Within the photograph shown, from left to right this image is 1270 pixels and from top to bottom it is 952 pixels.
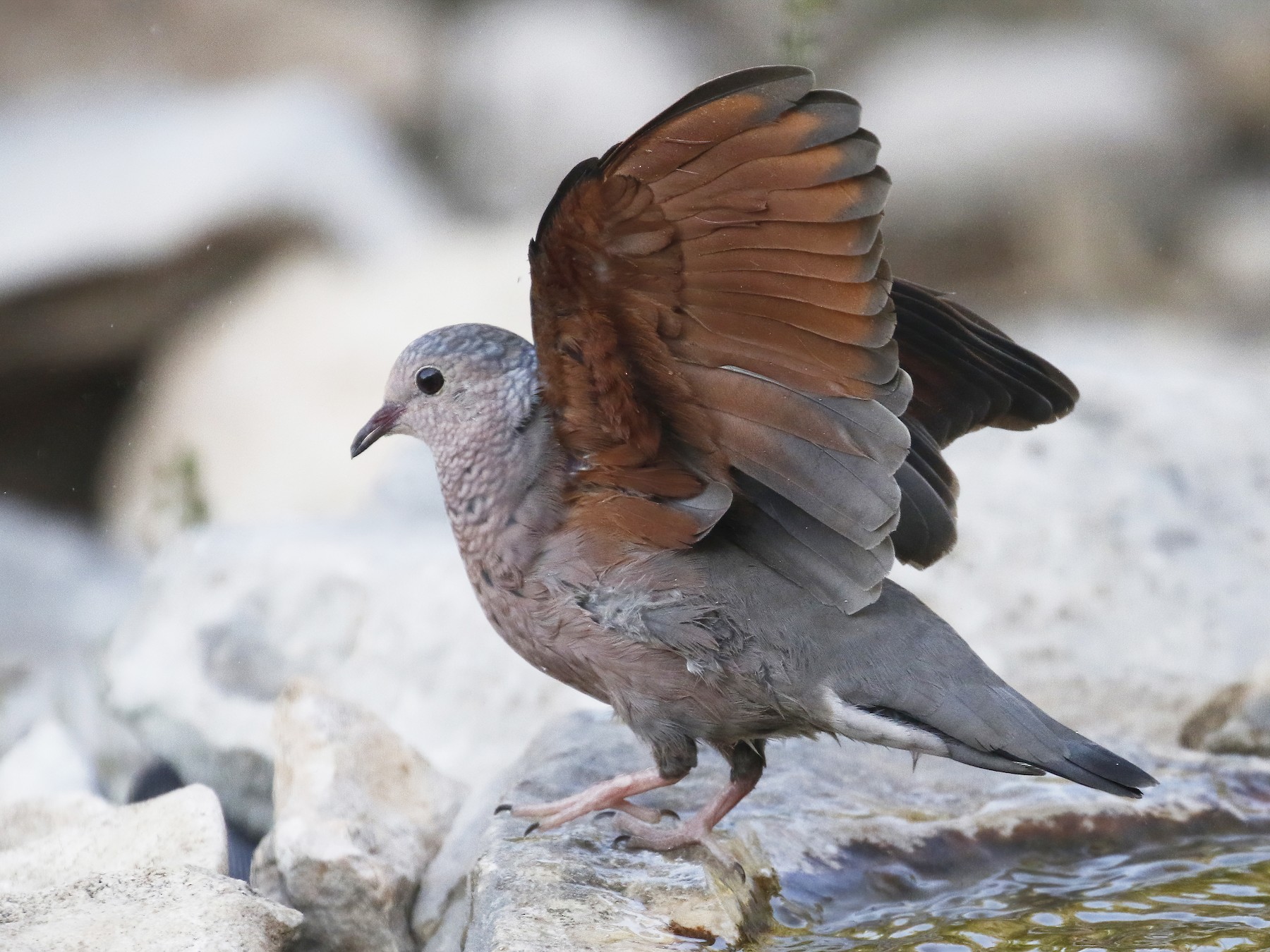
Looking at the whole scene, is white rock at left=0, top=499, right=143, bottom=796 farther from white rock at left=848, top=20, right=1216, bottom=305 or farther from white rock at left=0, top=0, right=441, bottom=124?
→ white rock at left=848, top=20, right=1216, bottom=305

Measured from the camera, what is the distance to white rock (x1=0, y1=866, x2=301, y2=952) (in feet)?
9.99

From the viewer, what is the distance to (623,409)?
330cm

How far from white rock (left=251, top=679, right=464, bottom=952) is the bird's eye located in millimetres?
879

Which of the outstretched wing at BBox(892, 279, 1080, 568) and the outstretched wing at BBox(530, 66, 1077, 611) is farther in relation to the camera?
the outstretched wing at BBox(892, 279, 1080, 568)

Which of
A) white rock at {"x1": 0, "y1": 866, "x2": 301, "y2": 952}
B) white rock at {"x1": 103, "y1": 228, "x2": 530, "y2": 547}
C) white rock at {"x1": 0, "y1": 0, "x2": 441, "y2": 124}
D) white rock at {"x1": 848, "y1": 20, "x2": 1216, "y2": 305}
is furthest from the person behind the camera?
white rock at {"x1": 848, "y1": 20, "x2": 1216, "y2": 305}

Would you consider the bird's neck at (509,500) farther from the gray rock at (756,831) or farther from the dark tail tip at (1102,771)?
the dark tail tip at (1102,771)

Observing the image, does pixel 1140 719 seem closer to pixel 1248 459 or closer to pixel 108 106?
pixel 1248 459

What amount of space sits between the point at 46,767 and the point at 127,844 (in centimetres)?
122

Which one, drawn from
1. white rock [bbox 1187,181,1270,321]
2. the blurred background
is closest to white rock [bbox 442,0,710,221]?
the blurred background

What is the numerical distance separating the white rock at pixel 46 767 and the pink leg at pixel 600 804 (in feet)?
5.51

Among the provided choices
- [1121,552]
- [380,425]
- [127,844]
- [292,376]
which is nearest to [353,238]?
[292,376]

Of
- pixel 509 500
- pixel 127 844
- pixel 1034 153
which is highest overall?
pixel 1034 153

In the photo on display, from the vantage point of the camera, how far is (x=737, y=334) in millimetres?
3145

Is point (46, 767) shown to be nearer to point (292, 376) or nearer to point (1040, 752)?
point (1040, 752)
